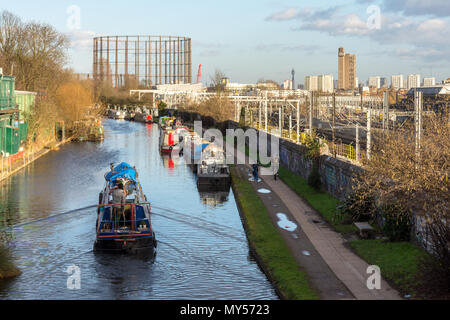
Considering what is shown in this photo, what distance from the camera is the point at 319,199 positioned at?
3014cm

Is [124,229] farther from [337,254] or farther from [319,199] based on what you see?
[319,199]

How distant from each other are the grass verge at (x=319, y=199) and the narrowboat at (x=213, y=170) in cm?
373

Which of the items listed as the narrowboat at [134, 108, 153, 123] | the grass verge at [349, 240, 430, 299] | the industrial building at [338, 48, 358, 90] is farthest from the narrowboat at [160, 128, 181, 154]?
the industrial building at [338, 48, 358, 90]

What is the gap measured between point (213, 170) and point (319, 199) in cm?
1168

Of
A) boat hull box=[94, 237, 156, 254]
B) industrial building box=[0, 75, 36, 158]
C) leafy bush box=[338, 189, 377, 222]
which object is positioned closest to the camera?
boat hull box=[94, 237, 156, 254]

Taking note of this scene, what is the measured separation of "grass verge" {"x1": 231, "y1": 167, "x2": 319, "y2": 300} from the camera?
17078mm

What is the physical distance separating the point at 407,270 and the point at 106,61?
185 m

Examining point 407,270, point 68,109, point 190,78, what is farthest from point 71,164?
point 190,78

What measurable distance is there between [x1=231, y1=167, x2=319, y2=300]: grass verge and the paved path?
31 centimetres

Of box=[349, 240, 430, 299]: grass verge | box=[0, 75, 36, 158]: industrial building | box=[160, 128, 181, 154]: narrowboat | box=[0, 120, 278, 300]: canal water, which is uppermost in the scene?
box=[0, 75, 36, 158]: industrial building

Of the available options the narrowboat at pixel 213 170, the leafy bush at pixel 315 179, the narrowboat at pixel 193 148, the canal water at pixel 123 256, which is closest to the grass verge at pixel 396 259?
the canal water at pixel 123 256

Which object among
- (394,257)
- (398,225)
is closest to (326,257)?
(394,257)

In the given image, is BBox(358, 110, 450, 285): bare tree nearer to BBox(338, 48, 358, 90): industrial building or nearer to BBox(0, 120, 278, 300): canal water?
BBox(0, 120, 278, 300): canal water
